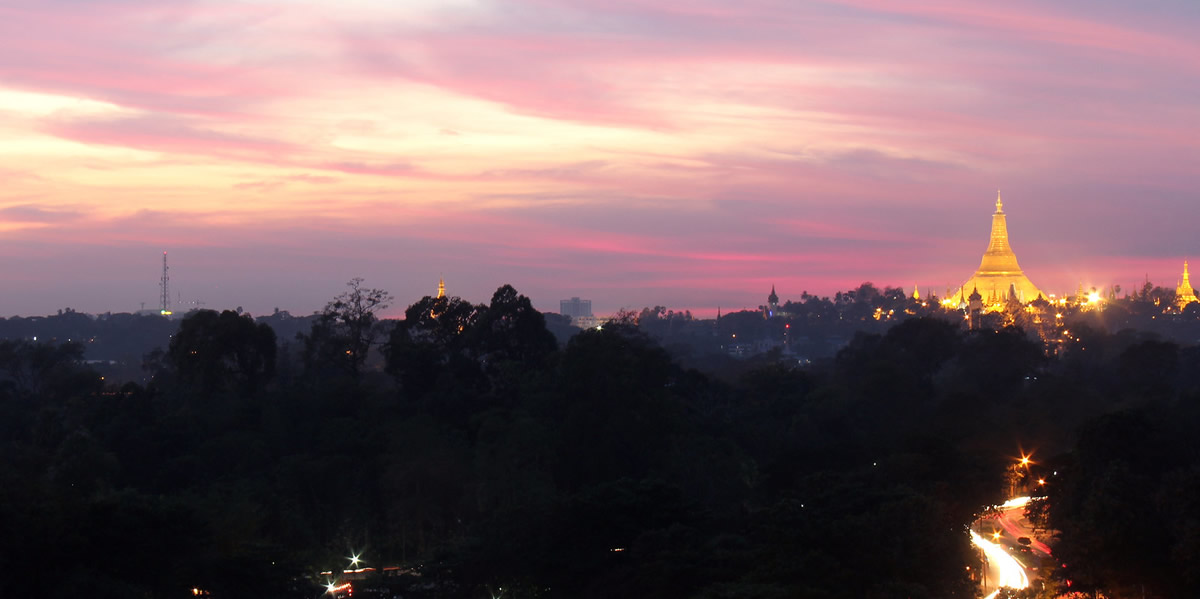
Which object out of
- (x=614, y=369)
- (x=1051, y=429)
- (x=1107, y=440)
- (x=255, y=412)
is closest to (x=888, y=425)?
(x=1051, y=429)

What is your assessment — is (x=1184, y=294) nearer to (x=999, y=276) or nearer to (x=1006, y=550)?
(x=999, y=276)

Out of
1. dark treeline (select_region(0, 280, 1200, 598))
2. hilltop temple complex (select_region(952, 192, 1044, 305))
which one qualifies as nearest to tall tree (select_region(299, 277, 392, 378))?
dark treeline (select_region(0, 280, 1200, 598))

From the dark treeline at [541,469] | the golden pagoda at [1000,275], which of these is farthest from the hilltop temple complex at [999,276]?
the dark treeline at [541,469]

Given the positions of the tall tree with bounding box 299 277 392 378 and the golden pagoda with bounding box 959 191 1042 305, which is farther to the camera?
the golden pagoda with bounding box 959 191 1042 305

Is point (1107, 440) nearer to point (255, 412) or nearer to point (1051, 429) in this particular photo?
point (1051, 429)

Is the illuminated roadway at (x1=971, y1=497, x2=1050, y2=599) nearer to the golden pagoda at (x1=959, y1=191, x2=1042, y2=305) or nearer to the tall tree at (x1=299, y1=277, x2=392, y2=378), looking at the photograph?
the tall tree at (x1=299, y1=277, x2=392, y2=378)

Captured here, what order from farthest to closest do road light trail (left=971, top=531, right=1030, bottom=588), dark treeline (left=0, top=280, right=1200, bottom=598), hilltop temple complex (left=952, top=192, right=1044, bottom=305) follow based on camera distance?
hilltop temple complex (left=952, top=192, right=1044, bottom=305) < road light trail (left=971, top=531, right=1030, bottom=588) < dark treeline (left=0, top=280, right=1200, bottom=598)

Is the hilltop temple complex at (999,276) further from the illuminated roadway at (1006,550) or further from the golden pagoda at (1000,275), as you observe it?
the illuminated roadway at (1006,550)
